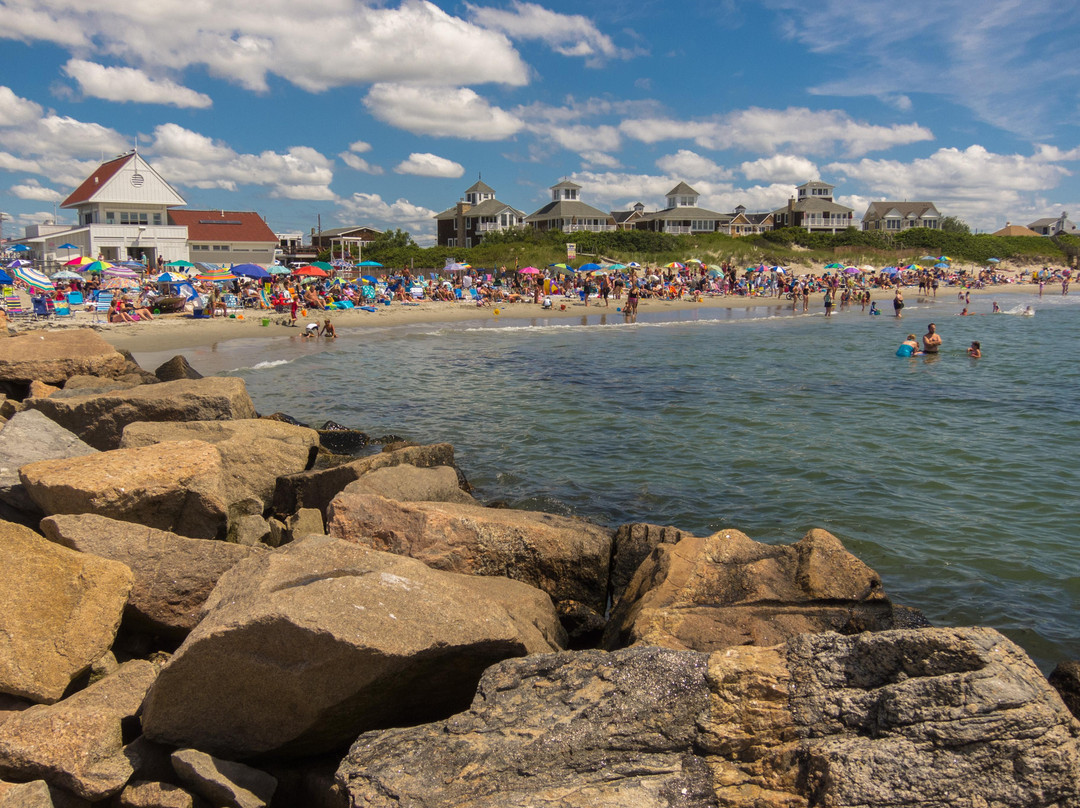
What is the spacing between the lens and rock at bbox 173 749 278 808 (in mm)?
3264

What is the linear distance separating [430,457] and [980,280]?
65774 mm

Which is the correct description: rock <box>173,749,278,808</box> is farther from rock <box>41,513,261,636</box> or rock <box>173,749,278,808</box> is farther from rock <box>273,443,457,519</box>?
rock <box>273,443,457,519</box>

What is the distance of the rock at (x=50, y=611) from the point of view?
3.70 meters

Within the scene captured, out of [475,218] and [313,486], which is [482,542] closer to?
[313,486]

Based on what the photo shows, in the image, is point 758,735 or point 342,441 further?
point 342,441

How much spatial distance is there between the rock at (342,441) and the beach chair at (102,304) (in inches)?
846

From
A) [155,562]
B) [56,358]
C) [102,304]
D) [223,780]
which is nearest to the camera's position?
[223,780]

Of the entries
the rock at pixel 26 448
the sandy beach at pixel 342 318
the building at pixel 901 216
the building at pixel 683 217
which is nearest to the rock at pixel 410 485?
the rock at pixel 26 448

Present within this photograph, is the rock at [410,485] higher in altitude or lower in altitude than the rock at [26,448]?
lower

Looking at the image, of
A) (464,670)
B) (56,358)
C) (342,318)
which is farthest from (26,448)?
(342,318)

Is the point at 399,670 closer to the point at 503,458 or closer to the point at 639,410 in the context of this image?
the point at 503,458

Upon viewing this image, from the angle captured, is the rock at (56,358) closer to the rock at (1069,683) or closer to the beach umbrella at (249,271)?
the rock at (1069,683)

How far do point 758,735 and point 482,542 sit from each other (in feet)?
9.50

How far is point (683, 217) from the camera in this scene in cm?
8638
